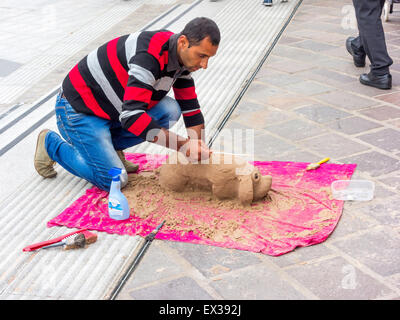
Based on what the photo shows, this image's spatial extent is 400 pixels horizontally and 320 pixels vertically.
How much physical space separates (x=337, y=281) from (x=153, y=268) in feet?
2.73

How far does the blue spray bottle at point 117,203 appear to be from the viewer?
2777mm

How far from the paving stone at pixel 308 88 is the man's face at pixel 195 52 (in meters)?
1.96

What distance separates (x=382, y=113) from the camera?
13.1 ft

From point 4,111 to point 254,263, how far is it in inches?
110

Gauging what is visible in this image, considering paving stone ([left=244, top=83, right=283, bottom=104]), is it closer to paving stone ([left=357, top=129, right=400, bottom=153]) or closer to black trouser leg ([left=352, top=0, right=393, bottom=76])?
black trouser leg ([left=352, top=0, right=393, bottom=76])

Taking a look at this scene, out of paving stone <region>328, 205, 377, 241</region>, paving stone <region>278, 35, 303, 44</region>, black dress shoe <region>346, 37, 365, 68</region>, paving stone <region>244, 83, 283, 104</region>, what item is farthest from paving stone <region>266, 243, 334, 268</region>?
paving stone <region>278, 35, 303, 44</region>

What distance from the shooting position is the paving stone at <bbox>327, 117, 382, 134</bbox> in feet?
12.3

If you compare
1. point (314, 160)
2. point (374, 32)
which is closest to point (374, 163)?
point (314, 160)

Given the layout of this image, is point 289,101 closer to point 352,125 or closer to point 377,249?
point 352,125

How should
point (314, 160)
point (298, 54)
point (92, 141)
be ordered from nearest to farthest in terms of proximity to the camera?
point (92, 141)
point (314, 160)
point (298, 54)

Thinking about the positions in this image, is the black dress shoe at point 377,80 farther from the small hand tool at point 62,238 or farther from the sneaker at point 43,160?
the small hand tool at point 62,238

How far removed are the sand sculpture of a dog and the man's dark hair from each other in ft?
2.13

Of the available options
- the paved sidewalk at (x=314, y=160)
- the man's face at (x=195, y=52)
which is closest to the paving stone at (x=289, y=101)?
the paved sidewalk at (x=314, y=160)

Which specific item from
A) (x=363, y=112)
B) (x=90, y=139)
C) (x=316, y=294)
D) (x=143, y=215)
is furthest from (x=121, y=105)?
(x=363, y=112)
